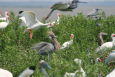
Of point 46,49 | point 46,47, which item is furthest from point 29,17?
point 46,49

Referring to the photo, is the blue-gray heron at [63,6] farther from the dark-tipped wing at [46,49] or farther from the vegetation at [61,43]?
the dark-tipped wing at [46,49]

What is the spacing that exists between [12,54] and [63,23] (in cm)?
401

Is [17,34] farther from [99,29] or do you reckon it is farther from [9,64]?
[99,29]

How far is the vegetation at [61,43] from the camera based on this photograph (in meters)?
5.63

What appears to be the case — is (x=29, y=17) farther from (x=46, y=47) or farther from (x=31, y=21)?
(x=46, y=47)

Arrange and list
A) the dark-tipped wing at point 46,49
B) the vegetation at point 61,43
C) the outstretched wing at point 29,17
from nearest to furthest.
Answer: the vegetation at point 61,43 → the dark-tipped wing at point 46,49 → the outstretched wing at point 29,17

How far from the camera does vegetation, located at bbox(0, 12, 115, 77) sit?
5.63m

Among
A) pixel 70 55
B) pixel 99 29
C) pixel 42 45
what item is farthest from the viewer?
pixel 99 29

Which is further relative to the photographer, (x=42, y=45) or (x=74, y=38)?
(x=74, y=38)

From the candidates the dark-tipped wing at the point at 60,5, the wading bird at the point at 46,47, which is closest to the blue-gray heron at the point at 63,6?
the dark-tipped wing at the point at 60,5

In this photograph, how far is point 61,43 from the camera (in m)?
8.80

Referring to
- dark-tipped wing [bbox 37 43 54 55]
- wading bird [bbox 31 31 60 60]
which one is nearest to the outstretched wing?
wading bird [bbox 31 31 60 60]

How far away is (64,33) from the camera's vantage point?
9195mm

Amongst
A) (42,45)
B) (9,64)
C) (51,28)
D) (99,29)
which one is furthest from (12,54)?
(99,29)
